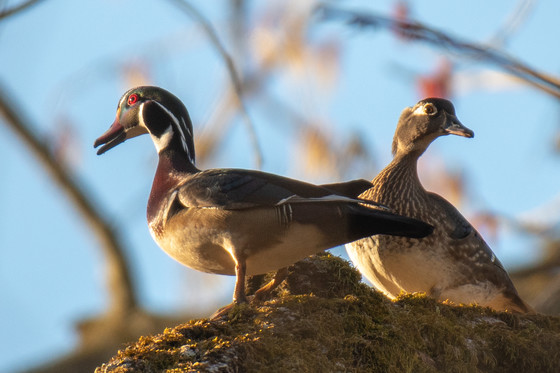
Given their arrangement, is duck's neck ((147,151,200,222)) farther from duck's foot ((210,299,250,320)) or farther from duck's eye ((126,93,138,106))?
duck's foot ((210,299,250,320))

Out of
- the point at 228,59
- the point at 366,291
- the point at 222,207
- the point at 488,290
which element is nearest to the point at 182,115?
the point at 228,59

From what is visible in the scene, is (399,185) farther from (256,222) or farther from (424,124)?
(256,222)

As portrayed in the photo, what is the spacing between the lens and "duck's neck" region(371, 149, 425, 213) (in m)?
5.16

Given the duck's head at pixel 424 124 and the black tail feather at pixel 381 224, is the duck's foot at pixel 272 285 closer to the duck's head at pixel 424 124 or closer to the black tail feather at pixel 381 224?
the black tail feather at pixel 381 224

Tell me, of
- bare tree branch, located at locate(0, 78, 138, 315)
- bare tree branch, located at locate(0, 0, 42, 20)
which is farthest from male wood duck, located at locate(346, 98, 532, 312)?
bare tree branch, located at locate(0, 78, 138, 315)

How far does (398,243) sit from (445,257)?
278 mm

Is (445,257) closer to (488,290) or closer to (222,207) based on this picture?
(488,290)

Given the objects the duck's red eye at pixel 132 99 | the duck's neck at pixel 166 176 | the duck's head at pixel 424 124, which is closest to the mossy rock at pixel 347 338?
the duck's neck at pixel 166 176

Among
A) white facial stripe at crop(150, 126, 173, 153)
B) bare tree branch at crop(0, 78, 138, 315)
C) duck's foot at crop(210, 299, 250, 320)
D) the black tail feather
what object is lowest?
duck's foot at crop(210, 299, 250, 320)

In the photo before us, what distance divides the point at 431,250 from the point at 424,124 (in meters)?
0.77

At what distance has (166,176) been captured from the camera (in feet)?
14.0

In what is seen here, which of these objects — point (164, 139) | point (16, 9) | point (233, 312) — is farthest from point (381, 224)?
point (16, 9)

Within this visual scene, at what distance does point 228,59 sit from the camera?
4191 mm

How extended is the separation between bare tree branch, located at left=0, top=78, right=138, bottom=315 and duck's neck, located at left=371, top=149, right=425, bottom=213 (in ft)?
18.5
